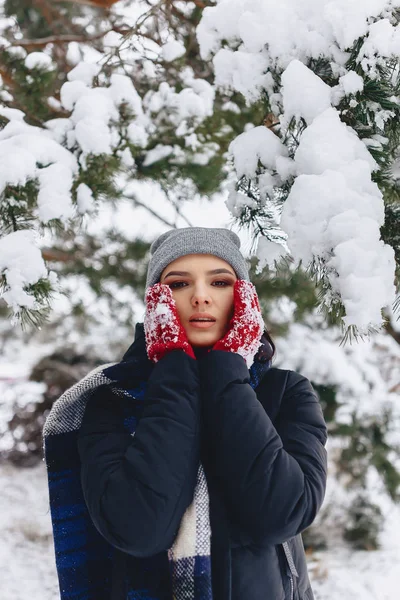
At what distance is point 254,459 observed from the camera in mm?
1009

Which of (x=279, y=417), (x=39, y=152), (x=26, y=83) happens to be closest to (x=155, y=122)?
(x=26, y=83)

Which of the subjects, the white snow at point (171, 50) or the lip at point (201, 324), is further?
the white snow at point (171, 50)

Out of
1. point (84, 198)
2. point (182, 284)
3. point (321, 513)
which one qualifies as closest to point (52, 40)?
point (84, 198)

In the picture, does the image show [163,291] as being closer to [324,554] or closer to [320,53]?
[320,53]

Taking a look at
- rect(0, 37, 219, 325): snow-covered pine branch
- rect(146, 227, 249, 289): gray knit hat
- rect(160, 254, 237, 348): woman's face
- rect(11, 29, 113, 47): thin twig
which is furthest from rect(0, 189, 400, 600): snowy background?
rect(160, 254, 237, 348): woman's face

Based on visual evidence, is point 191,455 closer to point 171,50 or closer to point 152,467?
point 152,467

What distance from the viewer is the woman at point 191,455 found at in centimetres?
100

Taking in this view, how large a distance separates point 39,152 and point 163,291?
1.94 feet

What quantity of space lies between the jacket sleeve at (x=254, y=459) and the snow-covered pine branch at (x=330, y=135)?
0.94 feet

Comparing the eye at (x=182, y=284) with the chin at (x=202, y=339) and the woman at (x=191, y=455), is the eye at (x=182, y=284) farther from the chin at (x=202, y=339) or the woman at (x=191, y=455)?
the chin at (x=202, y=339)

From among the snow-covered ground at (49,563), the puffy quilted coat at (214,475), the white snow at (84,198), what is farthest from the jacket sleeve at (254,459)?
the snow-covered ground at (49,563)

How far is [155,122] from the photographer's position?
2.16 m

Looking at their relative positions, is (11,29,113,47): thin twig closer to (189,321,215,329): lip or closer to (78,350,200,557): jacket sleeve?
(189,321,215,329): lip

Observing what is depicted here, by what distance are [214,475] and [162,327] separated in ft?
1.21
